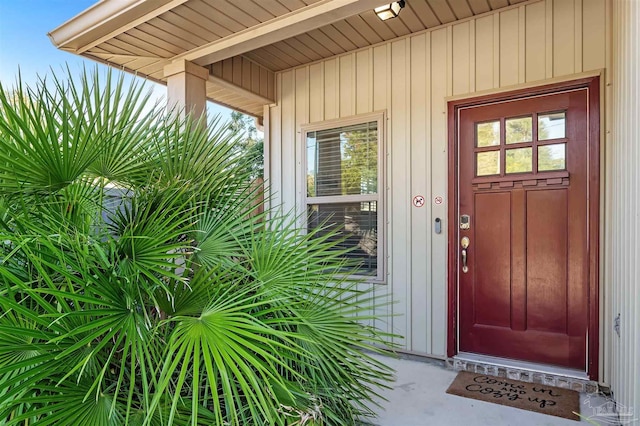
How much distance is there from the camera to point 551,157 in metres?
2.71

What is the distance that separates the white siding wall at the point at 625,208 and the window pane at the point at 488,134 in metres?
0.71

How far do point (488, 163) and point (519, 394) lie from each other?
159cm

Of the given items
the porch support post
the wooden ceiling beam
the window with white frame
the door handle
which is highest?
the wooden ceiling beam

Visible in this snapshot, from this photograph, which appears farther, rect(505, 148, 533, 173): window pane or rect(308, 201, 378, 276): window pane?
rect(308, 201, 378, 276): window pane

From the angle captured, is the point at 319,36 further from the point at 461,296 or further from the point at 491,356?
the point at 491,356

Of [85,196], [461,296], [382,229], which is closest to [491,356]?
[461,296]

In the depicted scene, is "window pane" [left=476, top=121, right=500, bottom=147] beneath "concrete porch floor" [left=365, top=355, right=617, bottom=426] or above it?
above

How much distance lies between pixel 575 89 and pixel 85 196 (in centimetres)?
298

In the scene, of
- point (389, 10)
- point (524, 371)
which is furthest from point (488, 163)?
point (524, 371)

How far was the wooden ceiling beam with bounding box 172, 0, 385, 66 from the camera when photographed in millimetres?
2449

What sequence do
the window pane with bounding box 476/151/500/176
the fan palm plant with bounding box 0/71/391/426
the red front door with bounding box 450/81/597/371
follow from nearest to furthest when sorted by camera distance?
the fan palm plant with bounding box 0/71/391/426 → the red front door with bounding box 450/81/597/371 → the window pane with bounding box 476/151/500/176

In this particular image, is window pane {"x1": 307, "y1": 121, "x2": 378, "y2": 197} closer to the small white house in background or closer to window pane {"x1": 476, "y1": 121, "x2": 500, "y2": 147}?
the small white house in background

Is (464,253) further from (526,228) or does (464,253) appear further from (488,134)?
(488,134)

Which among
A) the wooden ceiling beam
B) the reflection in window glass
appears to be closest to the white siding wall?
the reflection in window glass
